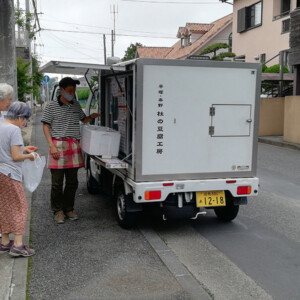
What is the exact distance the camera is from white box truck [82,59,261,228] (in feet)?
16.7

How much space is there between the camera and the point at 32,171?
4730mm

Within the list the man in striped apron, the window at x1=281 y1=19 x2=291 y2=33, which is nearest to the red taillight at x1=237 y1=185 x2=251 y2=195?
the man in striped apron

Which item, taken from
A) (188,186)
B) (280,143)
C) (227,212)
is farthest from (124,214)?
(280,143)

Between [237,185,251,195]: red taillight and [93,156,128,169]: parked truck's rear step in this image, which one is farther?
[237,185,251,195]: red taillight

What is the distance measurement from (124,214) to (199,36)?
32.2 meters

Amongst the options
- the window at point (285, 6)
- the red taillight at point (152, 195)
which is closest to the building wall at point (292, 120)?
the window at point (285, 6)

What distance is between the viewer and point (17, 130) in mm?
4355

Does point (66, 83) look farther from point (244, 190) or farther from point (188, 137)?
point (244, 190)

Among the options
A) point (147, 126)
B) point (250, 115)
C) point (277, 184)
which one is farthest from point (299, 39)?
point (147, 126)

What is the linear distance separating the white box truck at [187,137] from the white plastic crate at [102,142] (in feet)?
0.31

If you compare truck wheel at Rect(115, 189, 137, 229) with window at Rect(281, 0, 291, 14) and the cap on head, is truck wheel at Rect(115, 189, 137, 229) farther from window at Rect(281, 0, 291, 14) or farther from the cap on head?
window at Rect(281, 0, 291, 14)

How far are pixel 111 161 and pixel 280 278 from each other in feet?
8.34

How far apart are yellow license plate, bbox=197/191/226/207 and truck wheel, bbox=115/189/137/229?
0.91 m

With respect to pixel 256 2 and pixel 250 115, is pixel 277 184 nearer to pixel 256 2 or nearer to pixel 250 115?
pixel 250 115
